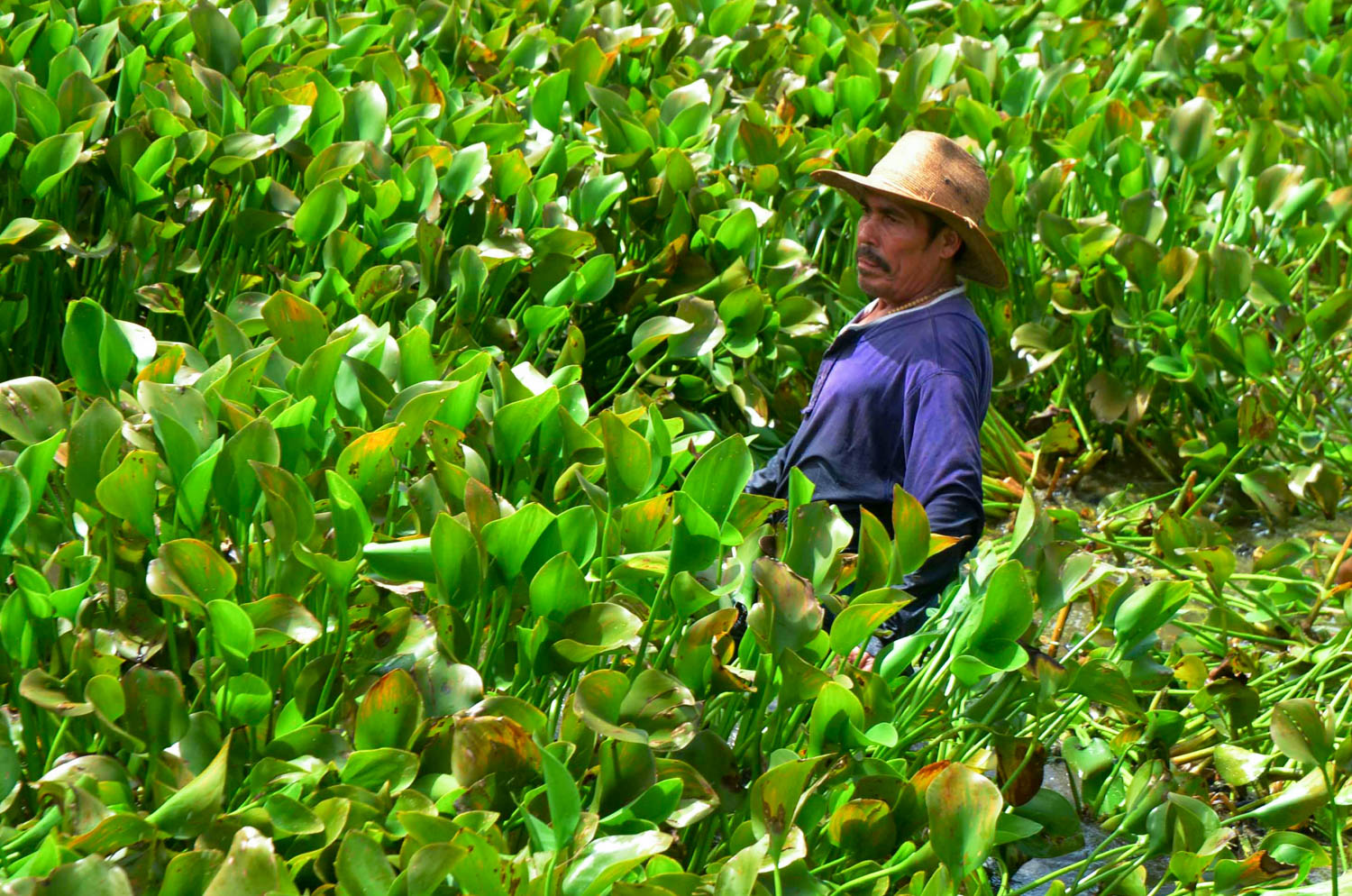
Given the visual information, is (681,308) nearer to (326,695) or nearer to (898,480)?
(898,480)

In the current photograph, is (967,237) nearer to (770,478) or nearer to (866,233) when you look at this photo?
(866,233)

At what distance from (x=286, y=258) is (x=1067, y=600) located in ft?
6.00

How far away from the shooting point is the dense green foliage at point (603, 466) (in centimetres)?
166

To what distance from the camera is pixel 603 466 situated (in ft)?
6.86

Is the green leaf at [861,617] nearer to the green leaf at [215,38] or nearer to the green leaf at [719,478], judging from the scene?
the green leaf at [719,478]

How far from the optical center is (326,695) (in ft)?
6.03

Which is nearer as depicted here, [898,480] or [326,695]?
[326,695]

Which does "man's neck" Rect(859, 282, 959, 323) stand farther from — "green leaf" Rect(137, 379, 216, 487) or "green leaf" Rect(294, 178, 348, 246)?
"green leaf" Rect(137, 379, 216, 487)

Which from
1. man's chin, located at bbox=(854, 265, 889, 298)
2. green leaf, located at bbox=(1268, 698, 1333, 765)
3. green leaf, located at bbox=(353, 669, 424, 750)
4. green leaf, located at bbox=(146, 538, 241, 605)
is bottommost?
green leaf, located at bbox=(1268, 698, 1333, 765)

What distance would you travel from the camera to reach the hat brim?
2.75m

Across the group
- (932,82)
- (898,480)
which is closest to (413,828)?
(898,480)

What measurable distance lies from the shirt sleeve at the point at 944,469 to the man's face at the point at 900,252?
25 cm

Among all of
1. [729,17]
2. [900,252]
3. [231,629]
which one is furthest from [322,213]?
[729,17]

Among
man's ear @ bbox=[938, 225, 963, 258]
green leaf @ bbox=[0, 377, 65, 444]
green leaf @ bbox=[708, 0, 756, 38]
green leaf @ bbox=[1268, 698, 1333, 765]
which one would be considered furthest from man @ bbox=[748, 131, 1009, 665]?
green leaf @ bbox=[708, 0, 756, 38]
